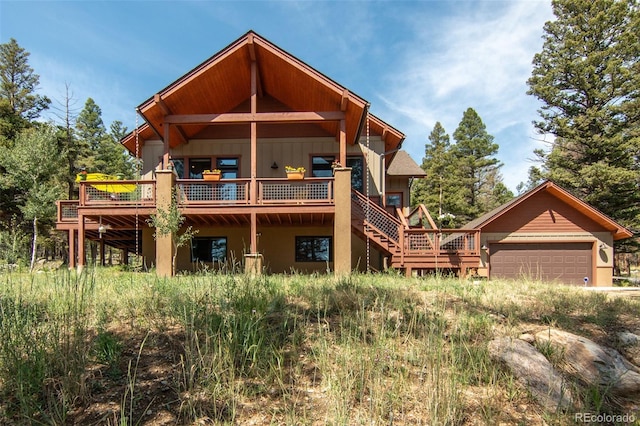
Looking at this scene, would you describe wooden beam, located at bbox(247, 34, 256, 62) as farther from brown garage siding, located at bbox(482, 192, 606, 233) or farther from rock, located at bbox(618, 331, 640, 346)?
brown garage siding, located at bbox(482, 192, 606, 233)

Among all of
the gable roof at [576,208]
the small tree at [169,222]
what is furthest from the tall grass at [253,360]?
the gable roof at [576,208]

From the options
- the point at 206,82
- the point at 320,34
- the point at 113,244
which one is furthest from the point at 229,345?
the point at 113,244

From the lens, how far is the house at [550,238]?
655 inches

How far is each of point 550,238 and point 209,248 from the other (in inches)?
639

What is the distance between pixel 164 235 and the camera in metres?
10.7

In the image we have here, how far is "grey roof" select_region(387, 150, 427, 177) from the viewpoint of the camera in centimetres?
1683

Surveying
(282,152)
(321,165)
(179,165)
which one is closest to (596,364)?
(321,165)

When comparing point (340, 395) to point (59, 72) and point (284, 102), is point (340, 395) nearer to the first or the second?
point (284, 102)

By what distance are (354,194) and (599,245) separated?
525 inches

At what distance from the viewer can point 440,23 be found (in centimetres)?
1288

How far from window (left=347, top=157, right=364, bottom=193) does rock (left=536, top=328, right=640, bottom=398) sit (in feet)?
32.6

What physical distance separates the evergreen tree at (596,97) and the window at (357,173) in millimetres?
15144

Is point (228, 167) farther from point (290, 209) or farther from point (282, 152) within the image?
point (290, 209)

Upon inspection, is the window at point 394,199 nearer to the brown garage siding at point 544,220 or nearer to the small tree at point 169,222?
the brown garage siding at point 544,220
